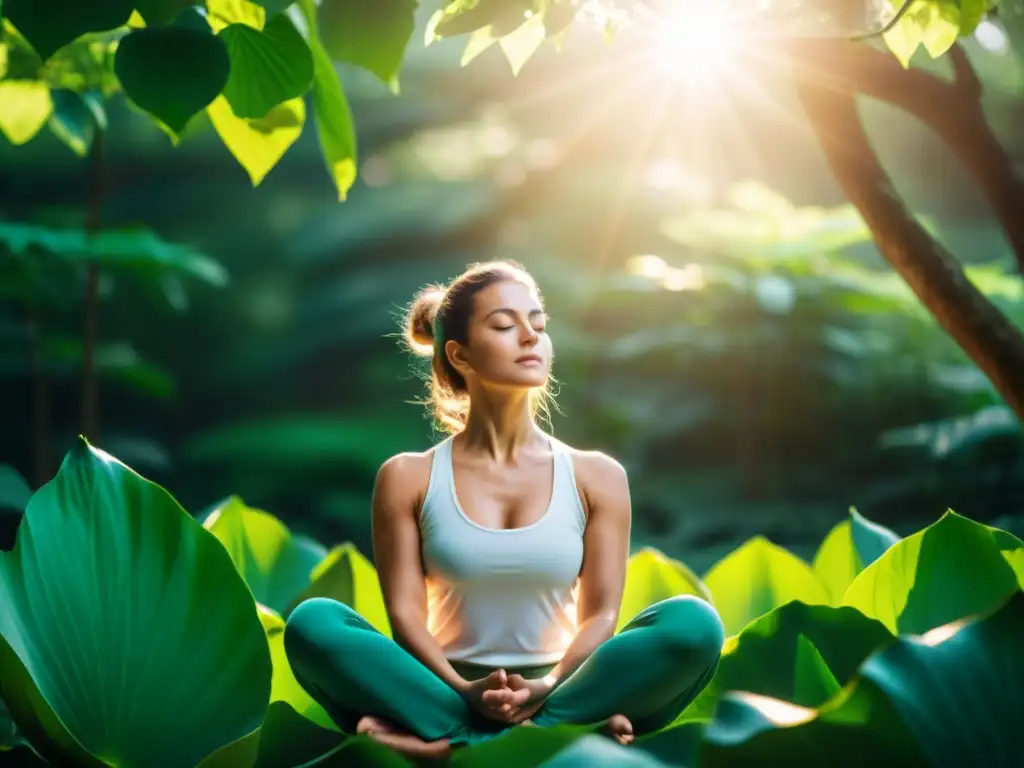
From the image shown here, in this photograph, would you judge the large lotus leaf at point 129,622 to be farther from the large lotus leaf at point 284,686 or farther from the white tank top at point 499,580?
the white tank top at point 499,580

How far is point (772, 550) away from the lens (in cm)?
144

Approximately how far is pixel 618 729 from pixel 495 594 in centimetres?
17

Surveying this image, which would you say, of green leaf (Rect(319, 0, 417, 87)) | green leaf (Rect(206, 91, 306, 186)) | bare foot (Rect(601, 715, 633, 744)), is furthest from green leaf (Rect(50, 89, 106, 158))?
bare foot (Rect(601, 715, 633, 744))

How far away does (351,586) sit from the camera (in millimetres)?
1347

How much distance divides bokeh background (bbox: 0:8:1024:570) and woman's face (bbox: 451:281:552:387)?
2376mm

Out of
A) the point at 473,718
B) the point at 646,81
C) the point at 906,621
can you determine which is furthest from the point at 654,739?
the point at 646,81

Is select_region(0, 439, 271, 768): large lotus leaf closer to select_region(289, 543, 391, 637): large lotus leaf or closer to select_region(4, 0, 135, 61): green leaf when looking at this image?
select_region(289, 543, 391, 637): large lotus leaf

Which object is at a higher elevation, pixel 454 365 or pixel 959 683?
pixel 454 365

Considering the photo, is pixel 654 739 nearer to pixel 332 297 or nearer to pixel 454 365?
pixel 454 365

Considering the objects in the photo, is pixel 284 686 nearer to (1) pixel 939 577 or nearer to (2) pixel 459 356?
(2) pixel 459 356

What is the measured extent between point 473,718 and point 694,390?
400cm

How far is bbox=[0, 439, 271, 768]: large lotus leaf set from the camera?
3.45 feet

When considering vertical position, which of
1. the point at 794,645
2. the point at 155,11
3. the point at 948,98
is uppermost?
the point at 948,98

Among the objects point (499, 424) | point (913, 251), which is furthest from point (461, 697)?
point (913, 251)
